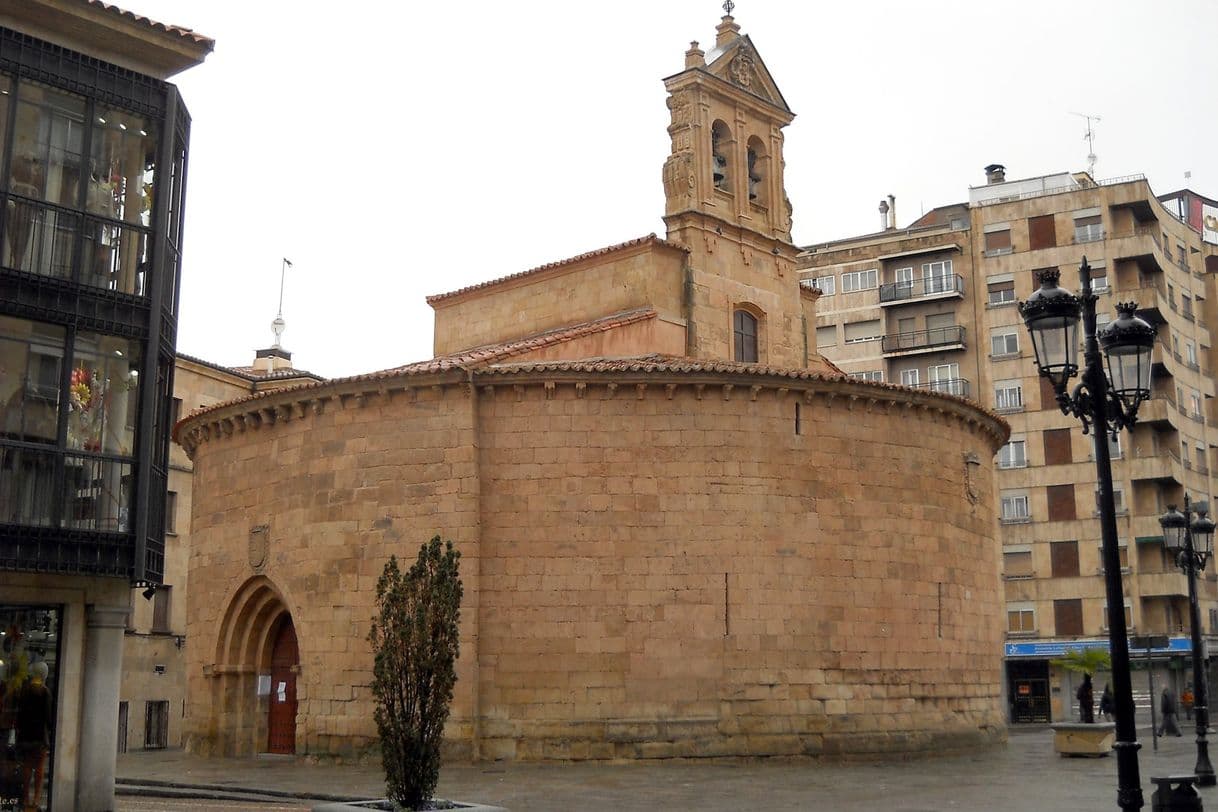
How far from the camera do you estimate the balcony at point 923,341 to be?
54.7m

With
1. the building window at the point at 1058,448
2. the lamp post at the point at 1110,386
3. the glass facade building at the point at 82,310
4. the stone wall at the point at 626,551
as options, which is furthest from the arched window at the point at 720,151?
the building window at the point at 1058,448

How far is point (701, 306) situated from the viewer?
28.7 m

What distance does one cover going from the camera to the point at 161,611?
36.2m

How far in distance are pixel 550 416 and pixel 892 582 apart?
7.07 metres

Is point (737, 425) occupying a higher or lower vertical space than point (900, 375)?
lower

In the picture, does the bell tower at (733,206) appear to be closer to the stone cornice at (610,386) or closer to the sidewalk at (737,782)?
the stone cornice at (610,386)

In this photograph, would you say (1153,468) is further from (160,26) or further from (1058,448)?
(160,26)

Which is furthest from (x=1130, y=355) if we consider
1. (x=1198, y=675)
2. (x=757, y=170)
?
(x=757, y=170)

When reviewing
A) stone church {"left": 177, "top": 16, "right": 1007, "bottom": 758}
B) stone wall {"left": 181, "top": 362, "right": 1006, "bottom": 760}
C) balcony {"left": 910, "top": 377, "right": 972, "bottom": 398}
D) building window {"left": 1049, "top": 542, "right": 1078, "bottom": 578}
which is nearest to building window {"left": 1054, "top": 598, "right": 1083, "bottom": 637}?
building window {"left": 1049, "top": 542, "right": 1078, "bottom": 578}

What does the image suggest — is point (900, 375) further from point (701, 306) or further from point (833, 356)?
point (701, 306)

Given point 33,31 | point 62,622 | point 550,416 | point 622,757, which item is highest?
point 33,31

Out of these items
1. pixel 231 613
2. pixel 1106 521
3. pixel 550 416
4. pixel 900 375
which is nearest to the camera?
pixel 1106 521

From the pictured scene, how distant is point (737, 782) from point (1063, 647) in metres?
34.1

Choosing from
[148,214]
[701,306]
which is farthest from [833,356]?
[148,214]
